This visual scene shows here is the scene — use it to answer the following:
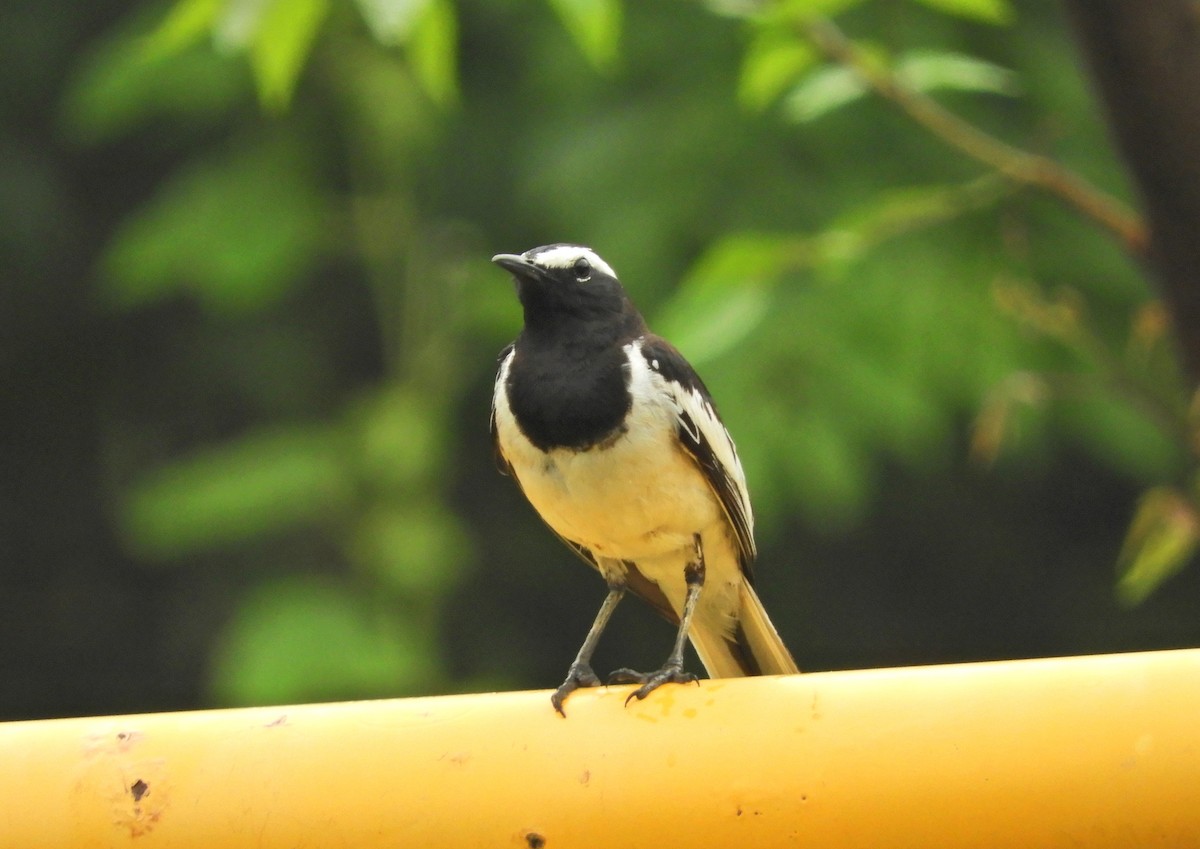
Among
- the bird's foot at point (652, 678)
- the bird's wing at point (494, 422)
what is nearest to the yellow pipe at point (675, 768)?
the bird's foot at point (652, 678)

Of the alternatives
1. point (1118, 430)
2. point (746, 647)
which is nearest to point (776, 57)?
point (746, 647)

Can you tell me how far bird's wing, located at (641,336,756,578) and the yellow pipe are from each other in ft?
4.43

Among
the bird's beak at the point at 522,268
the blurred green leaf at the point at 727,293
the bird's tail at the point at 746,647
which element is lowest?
the bird's tail at the point at 746,647

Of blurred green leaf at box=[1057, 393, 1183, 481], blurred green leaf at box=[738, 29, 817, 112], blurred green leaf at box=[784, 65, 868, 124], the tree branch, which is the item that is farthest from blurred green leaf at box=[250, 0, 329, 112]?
blurred green leaf at box=[1057, 393, 1183, 481]

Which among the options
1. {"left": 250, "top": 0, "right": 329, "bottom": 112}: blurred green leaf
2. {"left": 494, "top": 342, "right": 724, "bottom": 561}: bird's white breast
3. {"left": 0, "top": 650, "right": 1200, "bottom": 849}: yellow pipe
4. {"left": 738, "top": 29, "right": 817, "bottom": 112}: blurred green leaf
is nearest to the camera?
{"left": 0, "top": 650, "right": 1200, "bottom": 849}: yellow pipe

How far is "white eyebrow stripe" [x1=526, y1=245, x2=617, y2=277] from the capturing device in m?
4.25

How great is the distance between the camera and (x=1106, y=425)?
596cm

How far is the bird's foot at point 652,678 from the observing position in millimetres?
3024

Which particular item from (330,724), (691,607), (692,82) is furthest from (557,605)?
(330,724)

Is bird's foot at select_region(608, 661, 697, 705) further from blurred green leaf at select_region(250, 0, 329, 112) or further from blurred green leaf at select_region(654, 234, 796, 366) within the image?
blurred green leaf at select_region(250, 0, 329, 112)

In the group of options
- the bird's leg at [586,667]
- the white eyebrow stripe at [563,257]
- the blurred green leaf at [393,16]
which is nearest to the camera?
the blurred green leaf at [393,16]

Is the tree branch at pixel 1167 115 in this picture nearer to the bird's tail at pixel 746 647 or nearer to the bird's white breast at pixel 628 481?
the bird's white breast at pixel 628 481

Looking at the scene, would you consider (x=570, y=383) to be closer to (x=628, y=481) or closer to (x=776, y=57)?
(x=628, y=481)

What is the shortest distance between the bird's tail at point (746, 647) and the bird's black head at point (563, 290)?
2.75 feet
